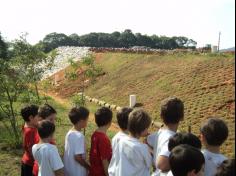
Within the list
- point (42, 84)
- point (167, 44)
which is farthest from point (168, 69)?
point (167, 44)

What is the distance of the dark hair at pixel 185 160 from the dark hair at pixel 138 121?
0.71 meters

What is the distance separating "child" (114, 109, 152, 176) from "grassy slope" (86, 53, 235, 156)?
425 cm

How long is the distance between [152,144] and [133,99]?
9.39 meters

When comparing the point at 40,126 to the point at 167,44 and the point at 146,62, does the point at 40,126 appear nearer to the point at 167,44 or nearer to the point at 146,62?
the point at 146,62

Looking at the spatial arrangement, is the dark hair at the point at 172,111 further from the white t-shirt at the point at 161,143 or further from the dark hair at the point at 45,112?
the dark hair at the point at 45,112

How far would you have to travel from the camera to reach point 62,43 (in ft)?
133

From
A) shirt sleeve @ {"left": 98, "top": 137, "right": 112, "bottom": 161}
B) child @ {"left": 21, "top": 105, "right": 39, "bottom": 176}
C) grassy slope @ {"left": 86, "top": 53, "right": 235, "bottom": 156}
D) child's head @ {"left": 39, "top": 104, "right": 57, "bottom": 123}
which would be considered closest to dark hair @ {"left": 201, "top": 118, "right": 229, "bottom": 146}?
shirt sleeve @ {"left": 98, "top": 137, "right": 112, "bottom": 161}

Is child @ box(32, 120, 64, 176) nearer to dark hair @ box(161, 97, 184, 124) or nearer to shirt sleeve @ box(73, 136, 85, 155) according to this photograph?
shirt sleeve @ box(73, 136, 85, 155)

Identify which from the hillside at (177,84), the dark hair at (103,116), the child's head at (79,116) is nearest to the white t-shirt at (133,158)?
the dark hair at (103,116)

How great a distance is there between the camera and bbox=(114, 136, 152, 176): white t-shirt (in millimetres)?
3402

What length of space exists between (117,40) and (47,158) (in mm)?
35405

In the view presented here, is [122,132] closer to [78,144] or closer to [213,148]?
[78,144]

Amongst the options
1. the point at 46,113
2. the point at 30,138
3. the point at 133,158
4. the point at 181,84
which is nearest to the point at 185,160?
the point at 133,158

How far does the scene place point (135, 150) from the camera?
3.40m
